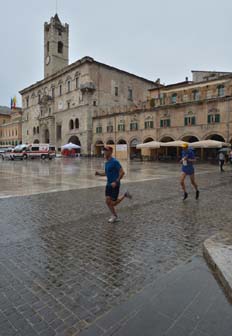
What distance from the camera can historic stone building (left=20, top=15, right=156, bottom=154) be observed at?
47188mm

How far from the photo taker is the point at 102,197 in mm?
8555

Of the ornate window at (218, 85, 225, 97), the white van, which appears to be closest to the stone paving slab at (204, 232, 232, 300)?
the ornate window at (218, 85, 225, 97)

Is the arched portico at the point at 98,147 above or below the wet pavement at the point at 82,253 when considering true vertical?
above

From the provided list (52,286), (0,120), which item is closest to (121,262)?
(52,286)

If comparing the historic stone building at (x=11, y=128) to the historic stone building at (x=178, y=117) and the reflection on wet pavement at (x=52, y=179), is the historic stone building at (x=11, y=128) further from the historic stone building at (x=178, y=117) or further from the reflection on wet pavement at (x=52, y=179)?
the reflection on wet pavement at (x=52, y=179)

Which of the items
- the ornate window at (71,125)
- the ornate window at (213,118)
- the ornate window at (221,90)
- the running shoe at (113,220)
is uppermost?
the ornate window at (221,90)

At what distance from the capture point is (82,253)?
3873mm

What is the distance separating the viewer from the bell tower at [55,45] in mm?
58719

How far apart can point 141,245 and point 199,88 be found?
33.6 metres

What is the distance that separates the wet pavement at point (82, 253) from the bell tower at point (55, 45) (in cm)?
6065

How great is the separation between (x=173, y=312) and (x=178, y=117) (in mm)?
34381

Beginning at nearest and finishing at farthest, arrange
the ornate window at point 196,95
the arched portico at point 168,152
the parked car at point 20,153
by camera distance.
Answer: the ornate window at point 196,95, the arched portico at point 168,152, the parked car at point 20,153

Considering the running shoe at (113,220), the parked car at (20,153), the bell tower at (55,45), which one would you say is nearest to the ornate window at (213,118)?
the running shoe at (113,220)

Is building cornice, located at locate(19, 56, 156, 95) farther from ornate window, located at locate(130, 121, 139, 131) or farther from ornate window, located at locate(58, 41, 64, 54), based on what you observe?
ornate window, located at locate(130, 121, 139, 131)
